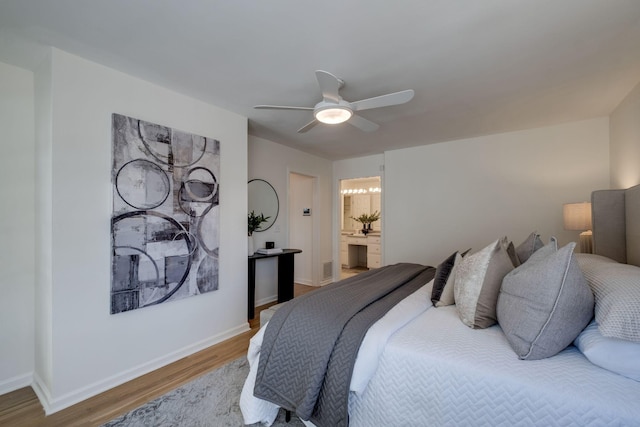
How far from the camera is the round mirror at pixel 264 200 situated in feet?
12.6

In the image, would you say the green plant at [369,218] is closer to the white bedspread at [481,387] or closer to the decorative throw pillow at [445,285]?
the decorative throw pillow at [445,285]

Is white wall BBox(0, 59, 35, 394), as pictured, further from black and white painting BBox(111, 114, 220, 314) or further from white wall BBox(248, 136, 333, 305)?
white wall BBox(248, 136, 333, 305)

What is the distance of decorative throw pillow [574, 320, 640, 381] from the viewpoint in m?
0.98

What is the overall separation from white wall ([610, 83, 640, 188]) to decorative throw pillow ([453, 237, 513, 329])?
6.20 feet

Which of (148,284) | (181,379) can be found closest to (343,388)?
(181,379)

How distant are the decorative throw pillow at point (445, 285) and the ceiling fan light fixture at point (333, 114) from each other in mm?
1325

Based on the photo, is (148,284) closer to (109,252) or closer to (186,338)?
(109,252)

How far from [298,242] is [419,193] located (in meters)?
2.36

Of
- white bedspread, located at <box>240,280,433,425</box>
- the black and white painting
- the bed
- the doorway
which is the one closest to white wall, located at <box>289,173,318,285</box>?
the doorway

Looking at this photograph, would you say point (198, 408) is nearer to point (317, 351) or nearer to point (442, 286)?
point (317, 351)

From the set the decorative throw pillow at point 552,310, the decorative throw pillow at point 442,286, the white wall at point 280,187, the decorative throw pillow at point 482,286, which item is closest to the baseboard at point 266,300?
the white wall at point 280,187

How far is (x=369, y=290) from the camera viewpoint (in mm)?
1962

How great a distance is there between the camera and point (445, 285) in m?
1.85

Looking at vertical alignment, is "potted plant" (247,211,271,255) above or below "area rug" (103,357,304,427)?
above
